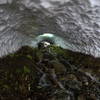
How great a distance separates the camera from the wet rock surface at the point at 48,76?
126 centimetres

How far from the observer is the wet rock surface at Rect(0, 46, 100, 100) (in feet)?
4.13

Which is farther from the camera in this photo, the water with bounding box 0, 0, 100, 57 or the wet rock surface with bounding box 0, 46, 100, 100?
the wet rock surface with bounding box 0, 46, 100, 100

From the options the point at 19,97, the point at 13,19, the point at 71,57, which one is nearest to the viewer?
the point at 13,19

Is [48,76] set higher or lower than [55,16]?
lower

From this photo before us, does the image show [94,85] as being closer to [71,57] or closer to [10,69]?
[71,57]

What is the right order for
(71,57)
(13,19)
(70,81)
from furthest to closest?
(71,57) → (70,81) → (13,19)

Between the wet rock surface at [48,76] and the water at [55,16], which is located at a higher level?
the water at [55,16]

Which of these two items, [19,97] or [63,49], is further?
[63,49]

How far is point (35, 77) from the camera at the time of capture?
4.41 feet

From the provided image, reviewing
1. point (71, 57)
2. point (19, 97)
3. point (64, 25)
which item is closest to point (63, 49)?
point (71, 57)

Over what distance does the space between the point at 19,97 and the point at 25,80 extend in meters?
0.12

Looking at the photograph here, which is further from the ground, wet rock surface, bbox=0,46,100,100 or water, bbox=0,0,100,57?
water, bbox=0,0,100,57

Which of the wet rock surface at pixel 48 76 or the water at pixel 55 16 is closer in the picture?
the water at pixel 55 16

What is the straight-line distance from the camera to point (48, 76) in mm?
1346
